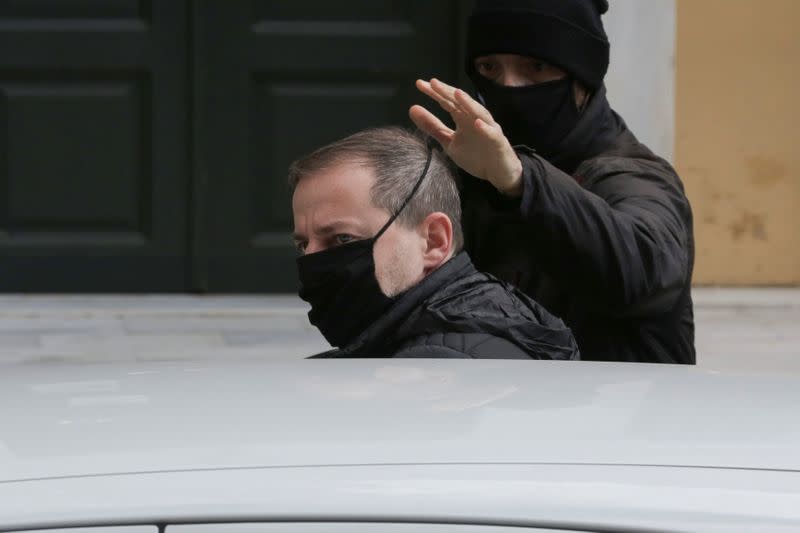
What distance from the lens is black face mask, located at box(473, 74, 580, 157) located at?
325 cm

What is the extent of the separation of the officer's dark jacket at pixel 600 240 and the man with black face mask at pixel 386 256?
15 centimetres

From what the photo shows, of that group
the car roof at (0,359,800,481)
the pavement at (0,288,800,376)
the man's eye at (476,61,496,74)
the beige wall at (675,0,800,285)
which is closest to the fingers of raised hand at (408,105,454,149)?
the man's eye at (476,61,496,74)

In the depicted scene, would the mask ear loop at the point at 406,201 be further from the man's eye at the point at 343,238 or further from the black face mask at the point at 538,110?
the black face mask at the point at 538,110

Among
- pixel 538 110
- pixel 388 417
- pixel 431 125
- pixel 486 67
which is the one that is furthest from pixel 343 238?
pixel 388 417

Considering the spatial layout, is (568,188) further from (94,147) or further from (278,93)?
(94,147)

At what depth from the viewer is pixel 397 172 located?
A: 265cm

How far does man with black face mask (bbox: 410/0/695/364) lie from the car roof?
84 centimetres

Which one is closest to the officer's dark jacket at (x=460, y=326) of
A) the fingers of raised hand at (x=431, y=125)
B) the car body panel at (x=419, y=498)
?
the fingers of raised hand at (x=431, y=125)

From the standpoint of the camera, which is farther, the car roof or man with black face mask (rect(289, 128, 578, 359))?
man with black face mask (rect(289, 128, 578, 359))

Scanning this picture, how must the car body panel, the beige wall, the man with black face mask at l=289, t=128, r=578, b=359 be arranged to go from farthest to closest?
the beige wall, the man with black face mask at l=289, t=128, r=578, b=359, the car body panel

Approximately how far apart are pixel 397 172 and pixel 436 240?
0.12 metres

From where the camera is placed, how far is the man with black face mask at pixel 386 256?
Answer: 2541 mm

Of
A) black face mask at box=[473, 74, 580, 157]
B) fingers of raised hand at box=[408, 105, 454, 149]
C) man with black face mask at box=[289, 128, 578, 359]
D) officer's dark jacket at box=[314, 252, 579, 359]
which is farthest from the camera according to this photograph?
black face mask at box=[473, 74, 580, 157]

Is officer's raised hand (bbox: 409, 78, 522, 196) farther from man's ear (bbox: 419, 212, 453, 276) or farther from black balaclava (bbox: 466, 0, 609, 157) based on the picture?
black balaclava (bbox: 466, 0, 609, 157)
